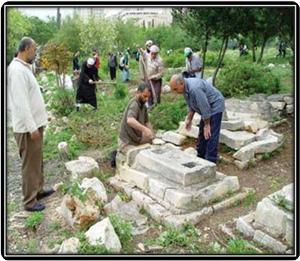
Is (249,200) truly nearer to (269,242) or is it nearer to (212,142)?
(212,142)

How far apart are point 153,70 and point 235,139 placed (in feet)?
12.4

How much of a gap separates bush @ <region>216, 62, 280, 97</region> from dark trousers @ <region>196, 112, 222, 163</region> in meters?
4.36

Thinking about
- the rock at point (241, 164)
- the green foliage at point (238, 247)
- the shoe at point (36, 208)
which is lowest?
the green foliage at point (238, 247)

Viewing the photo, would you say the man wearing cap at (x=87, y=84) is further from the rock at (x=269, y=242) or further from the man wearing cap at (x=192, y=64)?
the rock at (x=269, y=242)

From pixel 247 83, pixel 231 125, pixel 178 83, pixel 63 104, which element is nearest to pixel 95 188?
pixel 178 83

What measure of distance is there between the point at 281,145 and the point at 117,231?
162 inches

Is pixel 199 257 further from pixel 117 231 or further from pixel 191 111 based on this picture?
pixel 191 111

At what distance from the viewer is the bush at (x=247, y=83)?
11302mm

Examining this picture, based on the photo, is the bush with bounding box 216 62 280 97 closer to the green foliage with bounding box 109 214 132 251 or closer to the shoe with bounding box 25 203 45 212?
the shoe with bounding box 25 203 45 212

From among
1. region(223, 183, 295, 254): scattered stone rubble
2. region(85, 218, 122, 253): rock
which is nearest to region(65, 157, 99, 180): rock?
region(85, 218, 122, 253): rock

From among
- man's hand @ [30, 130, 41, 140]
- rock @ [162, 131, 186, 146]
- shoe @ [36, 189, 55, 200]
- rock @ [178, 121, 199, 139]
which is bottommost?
shoe @ [36, 189, 55, 200]

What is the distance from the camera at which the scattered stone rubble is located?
15.5 feet

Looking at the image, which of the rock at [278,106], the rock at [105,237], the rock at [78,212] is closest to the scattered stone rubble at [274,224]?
the rock at [105,237]

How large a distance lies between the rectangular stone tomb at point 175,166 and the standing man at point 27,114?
141 centimetres
